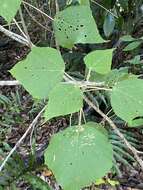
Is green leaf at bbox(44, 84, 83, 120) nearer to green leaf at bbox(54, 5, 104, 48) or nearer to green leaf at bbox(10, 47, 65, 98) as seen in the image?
green leaf at bbox(10, 47, 65, 98)

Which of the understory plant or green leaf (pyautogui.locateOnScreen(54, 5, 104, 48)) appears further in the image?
green leaf (pyautogui.locateOnScreen(54, 5, 104, 48))

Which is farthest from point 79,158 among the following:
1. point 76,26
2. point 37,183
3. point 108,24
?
point 108,24

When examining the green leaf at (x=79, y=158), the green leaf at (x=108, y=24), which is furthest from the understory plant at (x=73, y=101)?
the green leaf at (x=108, y=24)

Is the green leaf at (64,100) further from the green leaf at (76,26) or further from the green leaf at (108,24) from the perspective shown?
the green leaf at (108,24)

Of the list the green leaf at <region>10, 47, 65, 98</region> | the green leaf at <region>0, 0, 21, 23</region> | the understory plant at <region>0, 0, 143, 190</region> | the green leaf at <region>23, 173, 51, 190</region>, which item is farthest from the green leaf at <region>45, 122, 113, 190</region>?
the green leaf at <region>23, 173, 51, 190</region>

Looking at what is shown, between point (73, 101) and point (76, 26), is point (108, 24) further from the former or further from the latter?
point (73, 101)


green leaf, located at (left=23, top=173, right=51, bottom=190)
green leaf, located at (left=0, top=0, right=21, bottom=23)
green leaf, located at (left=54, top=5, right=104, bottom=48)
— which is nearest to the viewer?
green leaf, located at (left=0, top=0, right=21, bottom=23)

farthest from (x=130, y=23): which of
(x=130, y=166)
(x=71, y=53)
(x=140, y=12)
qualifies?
(x=130, y=166)
